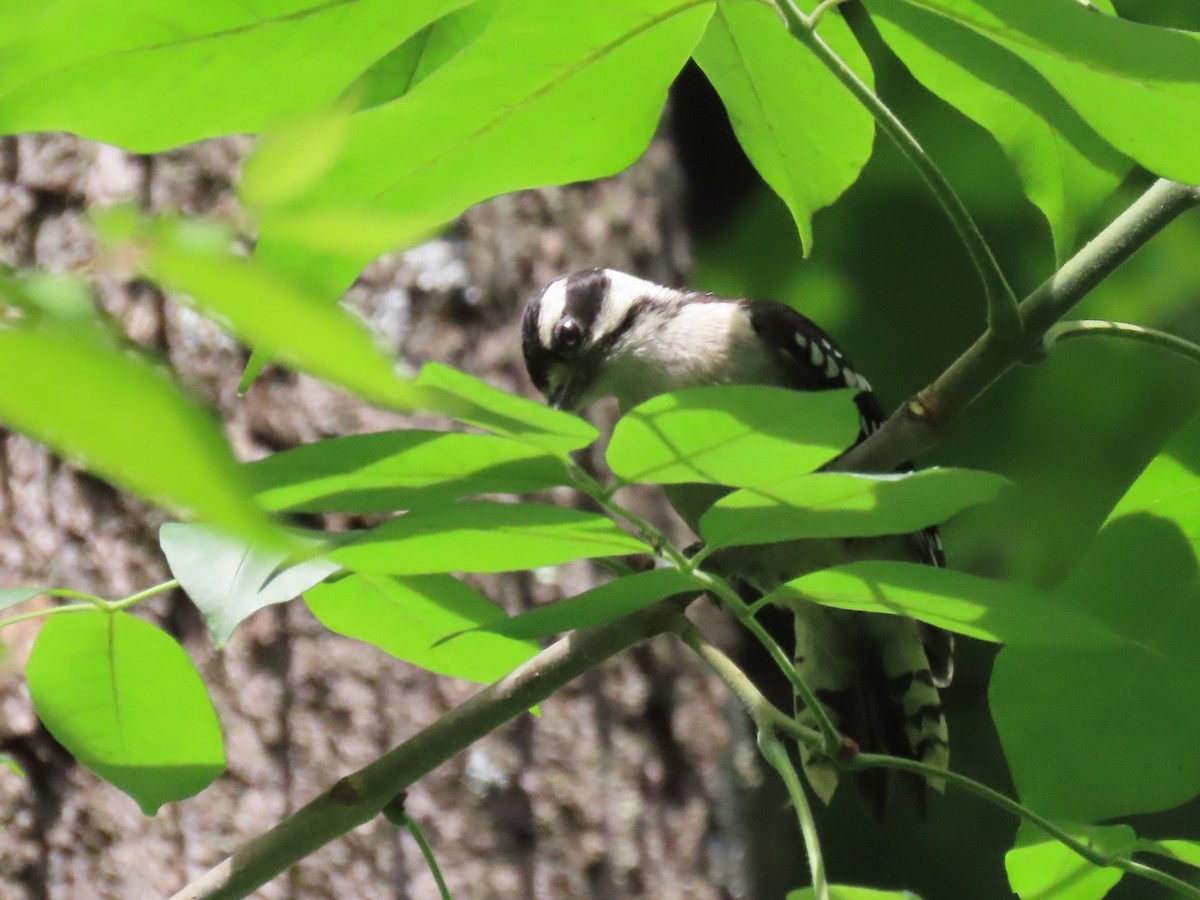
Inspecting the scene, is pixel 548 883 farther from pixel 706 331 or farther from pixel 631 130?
pixel 631 130

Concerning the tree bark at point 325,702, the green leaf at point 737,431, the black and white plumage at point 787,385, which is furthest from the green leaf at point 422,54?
the tree bark at point 325,702

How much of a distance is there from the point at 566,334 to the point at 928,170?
195 centimetres

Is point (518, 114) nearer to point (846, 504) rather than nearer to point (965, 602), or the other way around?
point (846, 504)

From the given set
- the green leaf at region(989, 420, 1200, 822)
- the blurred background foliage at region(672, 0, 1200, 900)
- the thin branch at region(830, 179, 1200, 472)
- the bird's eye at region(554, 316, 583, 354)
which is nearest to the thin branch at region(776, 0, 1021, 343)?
the thin branch at region(830, 179, 1200, 472)

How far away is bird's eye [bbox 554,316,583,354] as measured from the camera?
2.84 meters

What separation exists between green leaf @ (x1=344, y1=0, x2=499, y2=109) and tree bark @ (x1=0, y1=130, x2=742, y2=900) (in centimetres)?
186

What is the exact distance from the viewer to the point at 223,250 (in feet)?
1.00

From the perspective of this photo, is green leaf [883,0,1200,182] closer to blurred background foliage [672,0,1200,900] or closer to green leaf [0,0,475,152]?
green leaf [0,0,475,152]

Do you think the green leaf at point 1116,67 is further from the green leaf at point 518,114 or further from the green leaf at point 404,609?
the green leaf at point 404,609

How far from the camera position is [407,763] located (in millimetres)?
1132

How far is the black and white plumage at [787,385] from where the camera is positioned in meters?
2.81

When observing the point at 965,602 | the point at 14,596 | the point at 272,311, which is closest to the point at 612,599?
the point at 965,602

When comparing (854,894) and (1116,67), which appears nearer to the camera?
(1116,67)

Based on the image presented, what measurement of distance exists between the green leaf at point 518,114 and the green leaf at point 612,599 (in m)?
0.26
